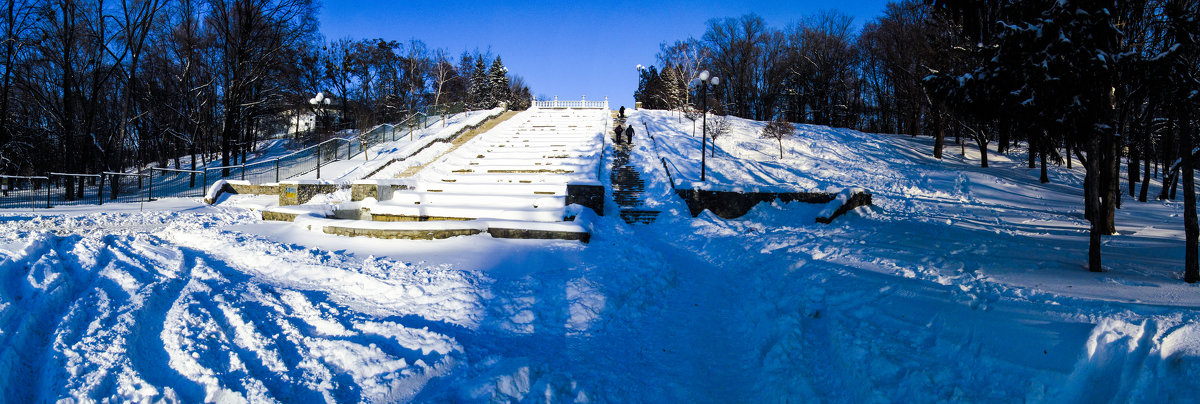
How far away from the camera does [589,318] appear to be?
5199 millimetres

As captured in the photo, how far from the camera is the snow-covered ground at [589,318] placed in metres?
A: 3.41

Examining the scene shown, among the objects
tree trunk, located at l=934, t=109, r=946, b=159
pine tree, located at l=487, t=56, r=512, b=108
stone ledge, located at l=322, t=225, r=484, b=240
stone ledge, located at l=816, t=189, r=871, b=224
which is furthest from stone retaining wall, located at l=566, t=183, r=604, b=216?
pine tree, located at l=487, t=56, r=512, b=108

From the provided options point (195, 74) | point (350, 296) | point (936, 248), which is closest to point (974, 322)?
point (936, 248)

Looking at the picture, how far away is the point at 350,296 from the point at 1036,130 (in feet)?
30.0

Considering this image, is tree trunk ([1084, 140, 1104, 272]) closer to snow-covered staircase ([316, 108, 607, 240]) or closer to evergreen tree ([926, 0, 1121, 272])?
evergreen tree ([926, 0, 1121, 272])

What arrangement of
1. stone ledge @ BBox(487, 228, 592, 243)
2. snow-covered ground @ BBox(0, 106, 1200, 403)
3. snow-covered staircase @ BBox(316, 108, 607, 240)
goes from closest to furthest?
1. snow-covered ground @ BBox(0, 106, 1200, 403)
2. stone ledge @ BBox(487, 228, 592, 243)
3. snow-covered staircase @ BBox(316, 108, 607, 240)

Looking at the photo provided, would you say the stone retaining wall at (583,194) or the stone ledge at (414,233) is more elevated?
the stone retaining wall at (583,194)

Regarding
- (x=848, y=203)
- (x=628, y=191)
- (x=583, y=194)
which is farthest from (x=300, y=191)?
(x=848, y=203)

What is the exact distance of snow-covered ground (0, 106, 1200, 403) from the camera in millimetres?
3412

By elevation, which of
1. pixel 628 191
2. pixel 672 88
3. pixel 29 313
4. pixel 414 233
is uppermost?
pixel 672 88

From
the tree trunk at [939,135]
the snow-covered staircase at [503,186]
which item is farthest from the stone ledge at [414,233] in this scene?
the tree trunk at [939,135]

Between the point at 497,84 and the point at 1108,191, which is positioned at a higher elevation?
the point at 497,84

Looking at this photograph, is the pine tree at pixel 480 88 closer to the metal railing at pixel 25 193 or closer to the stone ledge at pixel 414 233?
the metal railing at pixel 25 193

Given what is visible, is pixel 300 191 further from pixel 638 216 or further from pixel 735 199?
A: pixel 735 199
